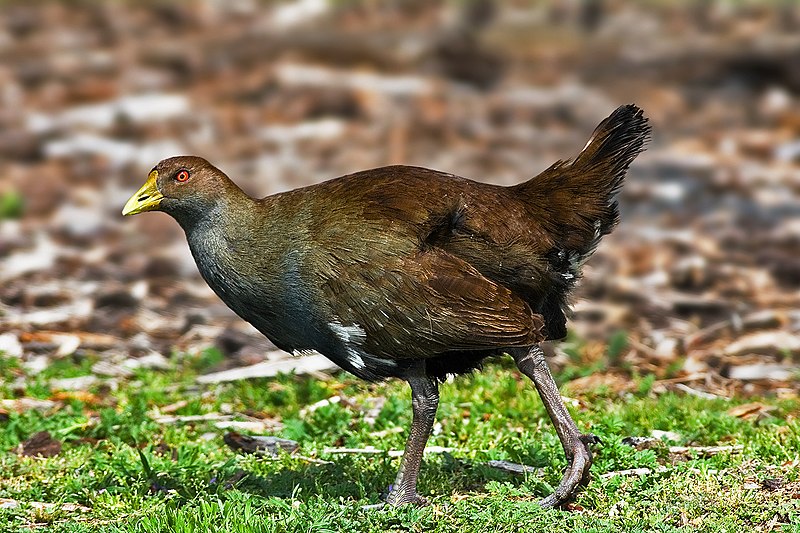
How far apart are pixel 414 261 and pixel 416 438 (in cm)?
89

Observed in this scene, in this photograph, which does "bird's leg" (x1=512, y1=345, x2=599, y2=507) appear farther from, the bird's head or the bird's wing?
the bird's head

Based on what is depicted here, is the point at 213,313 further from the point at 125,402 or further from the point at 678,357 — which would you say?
the point at 678,357

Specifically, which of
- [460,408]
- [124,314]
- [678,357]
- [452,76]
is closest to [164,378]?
[124,314]

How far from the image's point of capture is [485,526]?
573 cm

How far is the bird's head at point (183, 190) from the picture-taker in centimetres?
632

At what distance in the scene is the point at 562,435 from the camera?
242 inches

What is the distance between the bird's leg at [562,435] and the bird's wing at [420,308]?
11.3 inches

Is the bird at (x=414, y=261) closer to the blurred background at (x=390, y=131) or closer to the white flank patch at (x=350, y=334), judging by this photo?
the white flank patch at (x=350, y=334)

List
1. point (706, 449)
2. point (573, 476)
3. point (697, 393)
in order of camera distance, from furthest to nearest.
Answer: point (697, 393) → point (706, 449) → point (573, 476)

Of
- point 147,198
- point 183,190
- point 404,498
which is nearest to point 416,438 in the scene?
point 404,498

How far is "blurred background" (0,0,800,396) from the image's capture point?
9.96m

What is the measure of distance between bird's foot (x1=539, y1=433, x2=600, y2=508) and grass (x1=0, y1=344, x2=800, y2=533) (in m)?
0.09

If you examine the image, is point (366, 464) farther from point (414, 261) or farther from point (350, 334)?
point (414, 261)

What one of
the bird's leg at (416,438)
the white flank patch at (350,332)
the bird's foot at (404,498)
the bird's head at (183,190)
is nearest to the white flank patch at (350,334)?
the white flank patch at (350,332)
